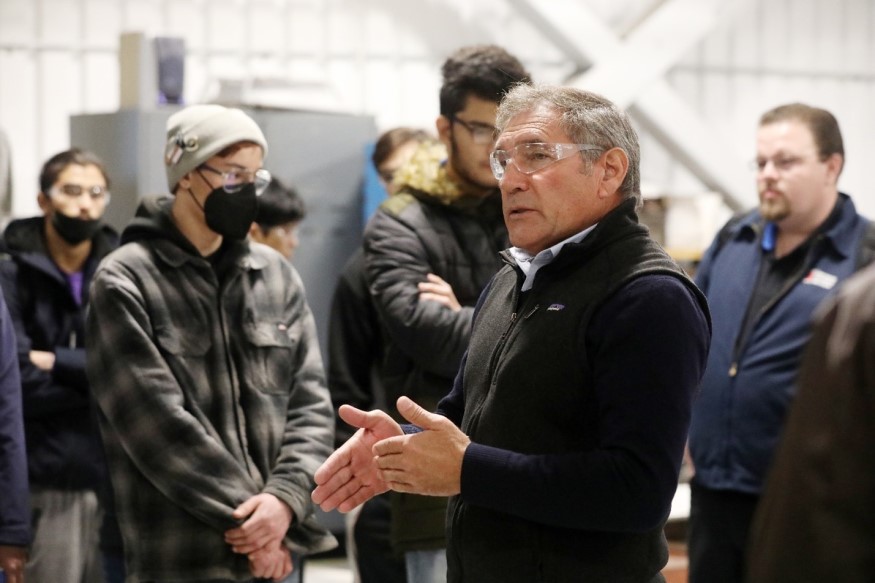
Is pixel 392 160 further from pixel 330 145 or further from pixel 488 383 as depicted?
pixel 488 383

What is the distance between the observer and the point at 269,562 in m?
2.90

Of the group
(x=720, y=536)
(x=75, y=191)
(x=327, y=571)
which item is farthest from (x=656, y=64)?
(x=720, y=536)

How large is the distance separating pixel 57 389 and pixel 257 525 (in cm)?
146

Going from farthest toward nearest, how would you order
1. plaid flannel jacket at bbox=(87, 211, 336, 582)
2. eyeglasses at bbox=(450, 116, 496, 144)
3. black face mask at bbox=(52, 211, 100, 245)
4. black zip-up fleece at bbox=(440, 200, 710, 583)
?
black face mask at bbox=(52, 211, 100, 245) < eyeglasses at bbox=(450, 116, 496, 144) < plaid flannel jacket at bbox=(87, 211, 336, 582) < black zip-up fleece at bbox=(440, 200, 710, 583)

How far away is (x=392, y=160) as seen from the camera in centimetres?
496

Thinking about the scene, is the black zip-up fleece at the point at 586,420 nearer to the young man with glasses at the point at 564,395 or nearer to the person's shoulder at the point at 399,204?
the young man with glasses at the point at 564,395

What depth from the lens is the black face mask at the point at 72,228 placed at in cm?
440

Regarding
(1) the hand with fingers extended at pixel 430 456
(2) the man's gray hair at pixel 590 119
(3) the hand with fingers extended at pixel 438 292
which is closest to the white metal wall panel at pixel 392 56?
(3) the hand with fingers extended at pixel 438 292

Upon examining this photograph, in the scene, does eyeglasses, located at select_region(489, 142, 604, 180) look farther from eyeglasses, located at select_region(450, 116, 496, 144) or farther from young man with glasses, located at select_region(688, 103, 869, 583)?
young man with glasses, located at select_region(688, 103, 869, 583)

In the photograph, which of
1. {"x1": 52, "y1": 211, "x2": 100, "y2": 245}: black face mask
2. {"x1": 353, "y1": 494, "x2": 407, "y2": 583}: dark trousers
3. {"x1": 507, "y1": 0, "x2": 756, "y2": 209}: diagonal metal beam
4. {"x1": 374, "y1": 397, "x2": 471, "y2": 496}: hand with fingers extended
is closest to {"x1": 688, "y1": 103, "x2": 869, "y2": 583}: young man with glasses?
{"x1": 353, "y1": 494, "x2": 407, "y2": 583}: dark trousers

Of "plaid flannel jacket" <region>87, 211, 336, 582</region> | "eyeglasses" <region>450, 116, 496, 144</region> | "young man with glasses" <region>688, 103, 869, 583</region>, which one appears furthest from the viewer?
"young man with glasses" <region>688, 103, 869, 583</region>

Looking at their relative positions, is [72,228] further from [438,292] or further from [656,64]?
[656,64]

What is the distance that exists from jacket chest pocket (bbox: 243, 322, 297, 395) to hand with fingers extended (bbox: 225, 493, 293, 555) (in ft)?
0.91

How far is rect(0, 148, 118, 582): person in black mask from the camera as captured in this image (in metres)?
4.00
